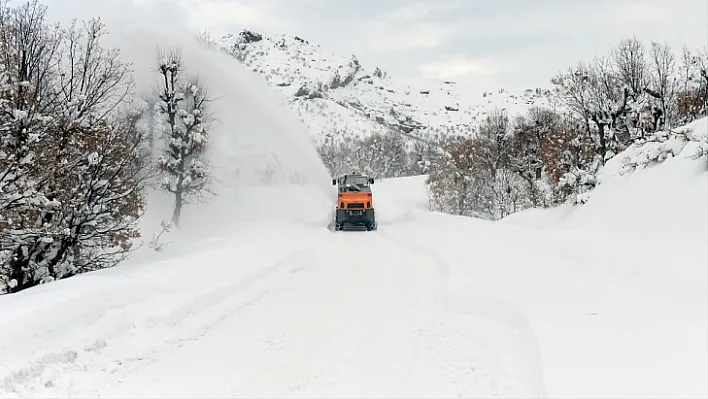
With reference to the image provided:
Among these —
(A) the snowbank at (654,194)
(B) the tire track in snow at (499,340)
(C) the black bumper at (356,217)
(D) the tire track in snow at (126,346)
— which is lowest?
(B) the tire track in snow at (499,340)

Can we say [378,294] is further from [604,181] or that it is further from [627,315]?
[604,181]

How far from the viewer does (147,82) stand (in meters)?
25.5

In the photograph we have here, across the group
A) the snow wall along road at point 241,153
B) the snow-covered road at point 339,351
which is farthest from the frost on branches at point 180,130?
the snow-covered road at point 339,351

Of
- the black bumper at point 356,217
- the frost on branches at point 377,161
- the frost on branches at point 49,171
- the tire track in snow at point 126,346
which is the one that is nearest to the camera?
the tire track in snow at point 126,346

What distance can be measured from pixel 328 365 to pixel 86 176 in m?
10.6

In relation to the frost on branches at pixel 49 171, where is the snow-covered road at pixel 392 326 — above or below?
below

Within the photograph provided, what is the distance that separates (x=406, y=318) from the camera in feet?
24.7

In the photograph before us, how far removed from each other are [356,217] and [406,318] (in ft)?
51.1

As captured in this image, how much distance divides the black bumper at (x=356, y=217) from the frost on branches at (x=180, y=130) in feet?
26.1

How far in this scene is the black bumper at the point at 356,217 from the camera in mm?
23062

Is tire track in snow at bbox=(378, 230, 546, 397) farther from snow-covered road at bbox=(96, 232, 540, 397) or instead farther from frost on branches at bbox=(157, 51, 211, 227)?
frost on branches at bbox=(157, 51, 211, 227)

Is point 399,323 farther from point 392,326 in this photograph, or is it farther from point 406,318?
point 406,318

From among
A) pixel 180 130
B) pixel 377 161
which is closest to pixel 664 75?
pixel 180 130

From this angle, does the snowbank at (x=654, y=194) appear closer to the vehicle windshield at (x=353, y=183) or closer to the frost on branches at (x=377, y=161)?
the vehicle windshield at (x=353, y=183)
